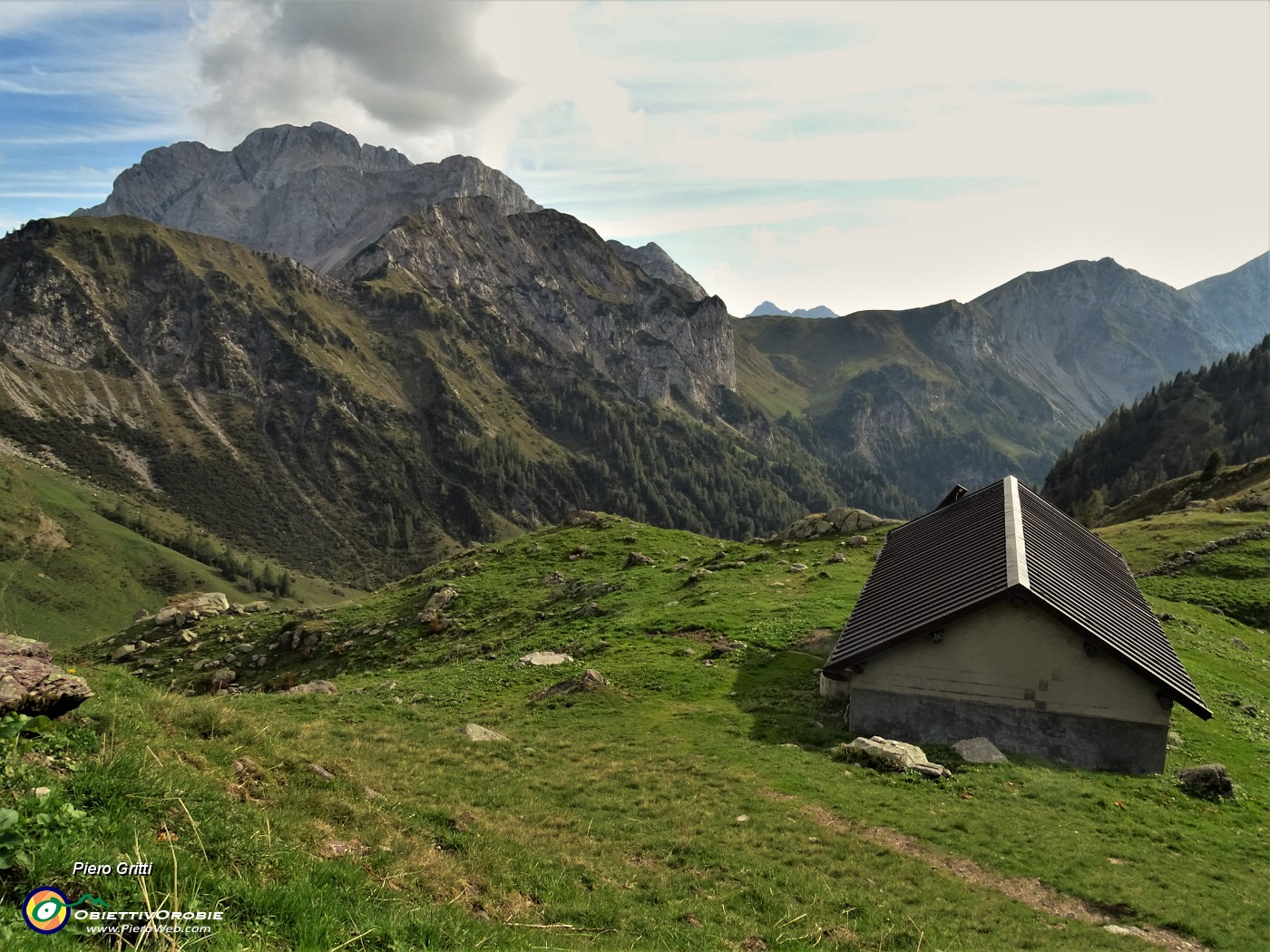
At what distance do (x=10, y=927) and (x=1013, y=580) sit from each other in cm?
2607

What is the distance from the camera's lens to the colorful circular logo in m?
6.46

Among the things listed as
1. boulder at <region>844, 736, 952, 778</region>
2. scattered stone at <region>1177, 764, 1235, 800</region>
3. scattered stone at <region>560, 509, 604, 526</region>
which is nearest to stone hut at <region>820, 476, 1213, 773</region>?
scattered stone at <region>1177, 764, 1235, 800</region>

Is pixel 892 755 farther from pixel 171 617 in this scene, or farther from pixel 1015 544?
pixel 171 617

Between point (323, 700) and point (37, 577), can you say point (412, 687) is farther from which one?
point (37, 577)

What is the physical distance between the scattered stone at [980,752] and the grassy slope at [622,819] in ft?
2.78

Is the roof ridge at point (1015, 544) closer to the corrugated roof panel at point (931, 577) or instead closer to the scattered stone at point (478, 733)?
the corrugated roof panel at point (931, 577)

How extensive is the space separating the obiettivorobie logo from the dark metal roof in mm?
22963

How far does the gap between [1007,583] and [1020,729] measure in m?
5.16

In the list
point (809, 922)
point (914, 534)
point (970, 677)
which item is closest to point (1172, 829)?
point (970, 677)

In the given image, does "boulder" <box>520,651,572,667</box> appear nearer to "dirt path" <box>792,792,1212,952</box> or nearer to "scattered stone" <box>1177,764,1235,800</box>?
"dirt path" <box>792,792,1212,952</box>

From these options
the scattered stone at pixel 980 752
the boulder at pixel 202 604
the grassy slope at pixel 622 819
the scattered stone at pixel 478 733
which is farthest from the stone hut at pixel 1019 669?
the boulder at pixel 202 604

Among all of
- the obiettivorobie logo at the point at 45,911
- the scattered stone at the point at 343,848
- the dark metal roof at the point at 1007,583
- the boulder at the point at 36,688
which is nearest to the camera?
the obiettivorobie logo at the point at 45,911

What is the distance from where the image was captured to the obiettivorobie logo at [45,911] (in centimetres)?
645

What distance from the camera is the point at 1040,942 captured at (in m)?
13.4
